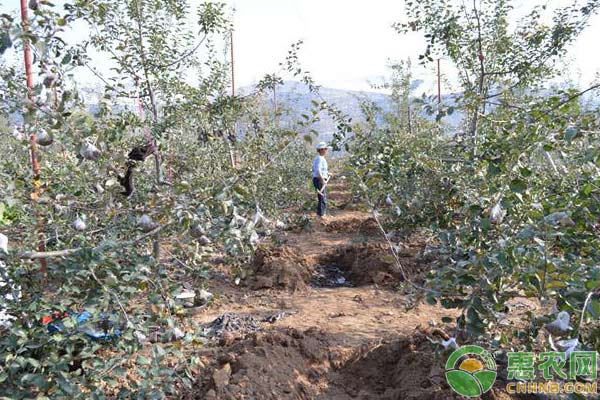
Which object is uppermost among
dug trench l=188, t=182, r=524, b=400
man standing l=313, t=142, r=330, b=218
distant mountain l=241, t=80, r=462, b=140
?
distant mountain l=241, t=80, r=462, b=140

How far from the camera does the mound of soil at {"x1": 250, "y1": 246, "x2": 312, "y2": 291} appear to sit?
4922 mm

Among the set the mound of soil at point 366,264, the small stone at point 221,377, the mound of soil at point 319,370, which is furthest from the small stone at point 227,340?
the mound of soil at point 366,264

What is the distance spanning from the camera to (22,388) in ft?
5.94

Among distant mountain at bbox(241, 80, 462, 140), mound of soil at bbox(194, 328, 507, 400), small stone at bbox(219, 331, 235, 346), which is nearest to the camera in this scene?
mound of soil at bbox(194, 328, 507, 400)

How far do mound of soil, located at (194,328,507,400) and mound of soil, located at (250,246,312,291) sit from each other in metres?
1.61

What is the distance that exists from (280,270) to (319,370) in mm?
2137

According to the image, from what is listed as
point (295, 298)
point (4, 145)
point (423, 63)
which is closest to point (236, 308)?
point (295, 298)

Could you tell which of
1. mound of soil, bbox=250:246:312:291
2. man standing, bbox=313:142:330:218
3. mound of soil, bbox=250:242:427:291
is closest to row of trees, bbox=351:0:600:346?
mound of soil, bbox=250:242:427:291

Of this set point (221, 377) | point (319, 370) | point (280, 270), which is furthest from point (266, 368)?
point (280, 270)

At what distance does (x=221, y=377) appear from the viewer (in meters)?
2.64

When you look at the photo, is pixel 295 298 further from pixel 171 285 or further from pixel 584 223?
pixel 584 223

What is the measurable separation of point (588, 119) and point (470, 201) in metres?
0.91

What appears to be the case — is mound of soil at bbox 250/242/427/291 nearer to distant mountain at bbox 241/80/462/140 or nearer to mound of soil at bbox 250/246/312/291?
mound of soil at bbox 250/246/312/291

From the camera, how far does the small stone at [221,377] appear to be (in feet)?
8.44
